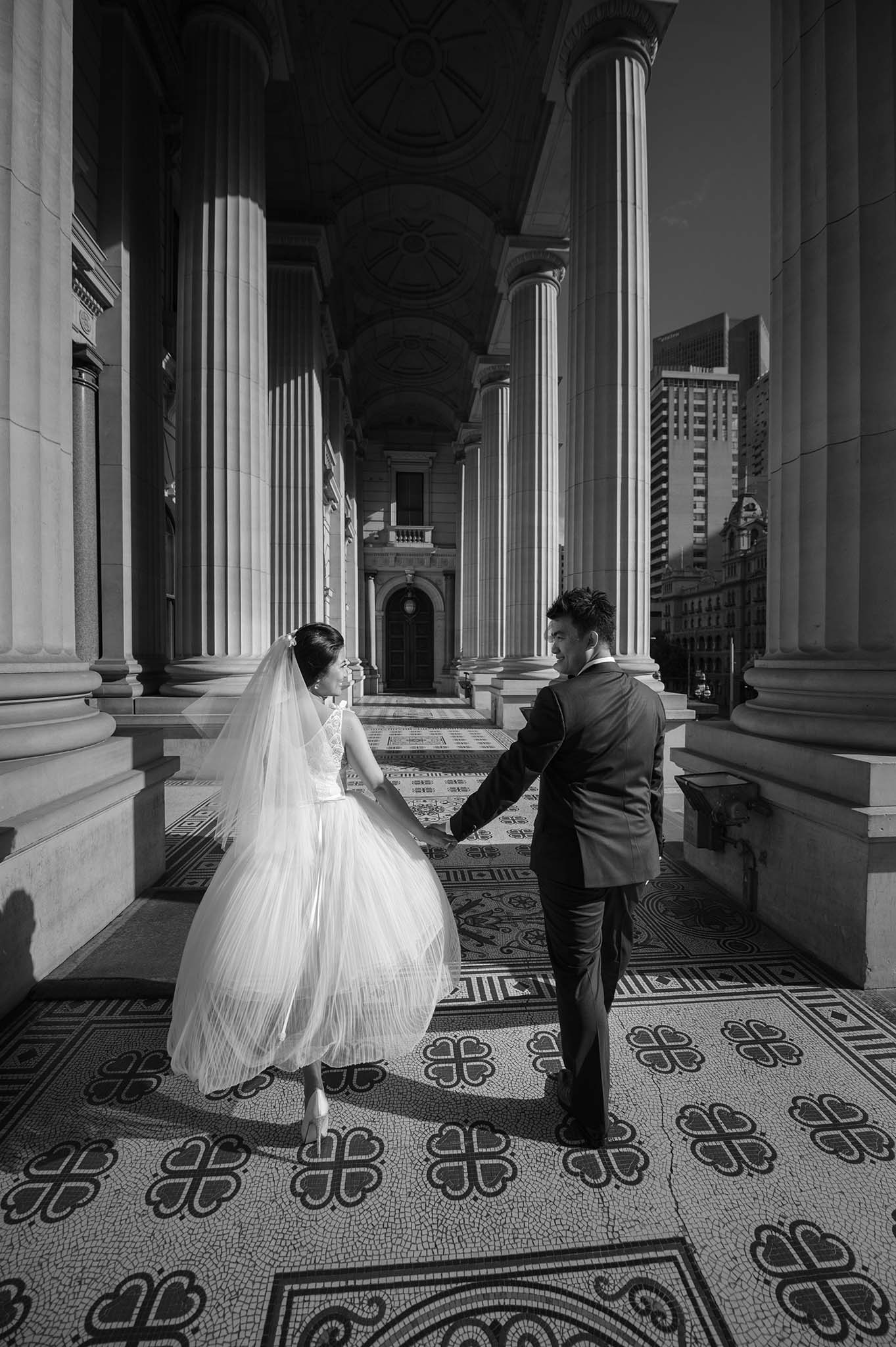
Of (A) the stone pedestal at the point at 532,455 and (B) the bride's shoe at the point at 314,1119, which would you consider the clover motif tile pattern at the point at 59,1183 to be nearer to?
(B) the bride's shoe at the point at 314,1119

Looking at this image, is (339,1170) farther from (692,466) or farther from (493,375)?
(692,466)

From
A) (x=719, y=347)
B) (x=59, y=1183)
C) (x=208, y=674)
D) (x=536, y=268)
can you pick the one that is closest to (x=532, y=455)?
(x=536, y=268)

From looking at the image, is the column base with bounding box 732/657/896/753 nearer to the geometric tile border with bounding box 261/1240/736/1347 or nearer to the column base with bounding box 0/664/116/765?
the geometric tile border with bounding box 261/1240/736/1347

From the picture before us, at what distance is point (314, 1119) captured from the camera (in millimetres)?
2117

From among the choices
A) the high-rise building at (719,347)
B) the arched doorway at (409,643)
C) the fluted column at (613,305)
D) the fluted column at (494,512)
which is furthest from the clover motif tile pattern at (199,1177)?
the high-rise building at (719,347)

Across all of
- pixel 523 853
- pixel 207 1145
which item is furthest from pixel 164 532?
pixel 207 1145

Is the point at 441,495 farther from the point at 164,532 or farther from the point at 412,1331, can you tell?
the point at 412,1331

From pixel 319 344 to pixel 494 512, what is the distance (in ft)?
22.8

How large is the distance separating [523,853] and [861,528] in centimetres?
343

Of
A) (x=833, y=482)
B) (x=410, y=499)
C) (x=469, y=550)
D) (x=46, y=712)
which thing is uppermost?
(x=410, y=499)

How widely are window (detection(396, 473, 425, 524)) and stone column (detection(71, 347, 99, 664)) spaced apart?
2030 centimetres

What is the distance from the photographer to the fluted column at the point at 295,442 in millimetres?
12258

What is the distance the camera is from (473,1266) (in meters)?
1.71

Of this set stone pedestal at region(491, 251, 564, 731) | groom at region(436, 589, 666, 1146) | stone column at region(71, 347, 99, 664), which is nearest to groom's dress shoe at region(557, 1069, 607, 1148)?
groom at region(436, 589, 666, 1146)
